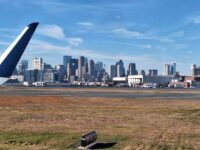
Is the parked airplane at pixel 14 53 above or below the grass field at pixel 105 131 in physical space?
above

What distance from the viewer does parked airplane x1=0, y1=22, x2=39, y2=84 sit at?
21.8 metres

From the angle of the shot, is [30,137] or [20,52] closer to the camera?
[20,52]

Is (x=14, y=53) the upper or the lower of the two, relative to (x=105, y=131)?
upper

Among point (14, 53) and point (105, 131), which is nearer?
point (14, 53)

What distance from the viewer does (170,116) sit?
178 feet

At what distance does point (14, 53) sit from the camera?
71.7 ft

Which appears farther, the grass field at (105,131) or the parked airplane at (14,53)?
the grass field at (105,131)

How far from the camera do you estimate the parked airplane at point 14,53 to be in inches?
857

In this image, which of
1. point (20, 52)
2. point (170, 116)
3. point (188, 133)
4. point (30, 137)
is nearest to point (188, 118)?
point (170, 116)

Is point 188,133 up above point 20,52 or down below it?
below

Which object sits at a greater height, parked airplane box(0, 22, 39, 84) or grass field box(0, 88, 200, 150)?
parked airplane box(0, 22, 39, 84)

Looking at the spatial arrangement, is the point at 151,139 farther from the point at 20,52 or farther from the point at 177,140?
the point at 20,52

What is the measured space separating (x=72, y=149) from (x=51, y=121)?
16.1m

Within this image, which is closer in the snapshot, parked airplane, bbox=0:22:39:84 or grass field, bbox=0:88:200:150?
parked airplane, bbox=0:22:39:84
